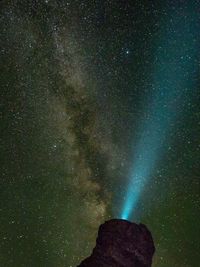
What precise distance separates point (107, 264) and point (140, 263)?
2.16 meters

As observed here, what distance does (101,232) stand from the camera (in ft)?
100

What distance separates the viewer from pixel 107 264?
2880cm

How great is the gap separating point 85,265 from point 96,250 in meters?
1.40

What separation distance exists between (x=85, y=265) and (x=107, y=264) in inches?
51.5

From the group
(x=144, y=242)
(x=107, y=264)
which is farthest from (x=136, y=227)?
(x=107, y=264)

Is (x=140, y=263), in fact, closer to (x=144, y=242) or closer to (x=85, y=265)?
(x=144, y=242)

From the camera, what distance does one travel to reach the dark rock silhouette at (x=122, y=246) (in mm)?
28969

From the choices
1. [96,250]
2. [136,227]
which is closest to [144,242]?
[136,227]

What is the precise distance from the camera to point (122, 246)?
29469 millimetres

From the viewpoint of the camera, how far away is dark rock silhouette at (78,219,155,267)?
29.0 metres

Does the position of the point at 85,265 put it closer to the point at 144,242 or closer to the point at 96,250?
the point at 96,250

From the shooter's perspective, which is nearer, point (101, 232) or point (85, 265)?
point (85, 265)

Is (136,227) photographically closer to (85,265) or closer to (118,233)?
(118,233)

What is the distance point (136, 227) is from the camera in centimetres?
3016
